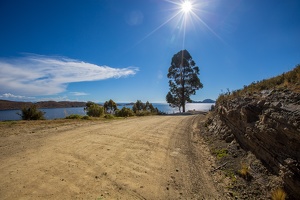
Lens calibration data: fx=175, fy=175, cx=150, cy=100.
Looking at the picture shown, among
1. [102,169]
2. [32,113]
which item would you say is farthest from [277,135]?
[32,113]

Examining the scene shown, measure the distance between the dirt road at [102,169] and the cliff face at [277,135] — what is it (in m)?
1.57

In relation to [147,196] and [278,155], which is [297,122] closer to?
[278,155]

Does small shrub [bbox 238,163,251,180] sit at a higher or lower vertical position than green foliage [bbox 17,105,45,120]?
lower

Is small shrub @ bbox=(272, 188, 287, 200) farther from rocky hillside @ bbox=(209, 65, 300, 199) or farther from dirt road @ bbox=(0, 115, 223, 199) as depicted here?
dirt road @ bbox=(0, 115, 223, 199)

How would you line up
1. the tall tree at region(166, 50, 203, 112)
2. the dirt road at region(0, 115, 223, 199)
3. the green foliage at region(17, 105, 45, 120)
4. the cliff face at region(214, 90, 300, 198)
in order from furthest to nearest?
the tall tree at region(166, 50, 203, 112)
the green foliage at region(17, 105, 45, 120)
the dirt road at region(0, 115, 223, 199)
the cliff face at region(214, 90, 300, 198)

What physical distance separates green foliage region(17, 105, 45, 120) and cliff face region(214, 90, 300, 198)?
57.4ft

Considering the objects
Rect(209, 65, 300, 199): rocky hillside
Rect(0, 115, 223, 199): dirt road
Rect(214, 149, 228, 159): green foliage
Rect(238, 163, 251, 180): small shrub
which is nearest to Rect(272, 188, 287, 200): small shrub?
Rect(209, 65, 300, 199): rocky hillside

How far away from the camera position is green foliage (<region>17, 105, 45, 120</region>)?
16344mm

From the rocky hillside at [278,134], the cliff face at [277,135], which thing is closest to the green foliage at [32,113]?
the rocky hillside at [278,134]

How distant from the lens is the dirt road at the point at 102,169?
418 cm

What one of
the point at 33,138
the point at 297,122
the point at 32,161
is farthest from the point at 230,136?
the point at 33,138

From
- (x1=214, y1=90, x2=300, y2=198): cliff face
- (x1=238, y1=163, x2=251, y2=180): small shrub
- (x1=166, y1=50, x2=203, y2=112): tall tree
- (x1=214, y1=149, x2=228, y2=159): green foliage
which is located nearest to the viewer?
(x1=214, y1=90, x2=300, y2=198): cliff face

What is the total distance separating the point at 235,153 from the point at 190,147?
2088 mm

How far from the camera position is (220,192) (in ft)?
14.5
